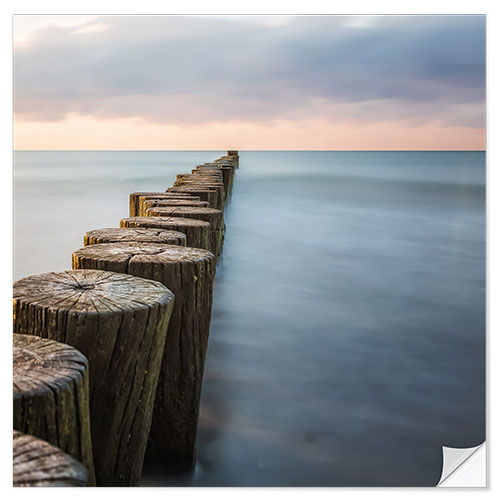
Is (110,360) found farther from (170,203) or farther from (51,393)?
(170,203)

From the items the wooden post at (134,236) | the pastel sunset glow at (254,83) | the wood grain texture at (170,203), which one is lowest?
the wooden post at (134,236)

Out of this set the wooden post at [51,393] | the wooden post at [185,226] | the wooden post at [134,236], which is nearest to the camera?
the wooden post at [51,393]

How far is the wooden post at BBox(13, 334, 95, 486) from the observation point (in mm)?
775

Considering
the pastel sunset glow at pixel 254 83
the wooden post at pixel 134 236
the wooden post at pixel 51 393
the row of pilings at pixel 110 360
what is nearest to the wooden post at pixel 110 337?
the row of pilings at pixel 110 360

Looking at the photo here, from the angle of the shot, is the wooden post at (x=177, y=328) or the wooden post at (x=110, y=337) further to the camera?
the wooden post at (x=177, y=328)

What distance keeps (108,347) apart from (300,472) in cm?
88

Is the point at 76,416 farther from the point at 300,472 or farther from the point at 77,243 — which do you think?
the point at 77,243

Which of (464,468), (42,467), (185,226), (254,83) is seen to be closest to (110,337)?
(42,467)

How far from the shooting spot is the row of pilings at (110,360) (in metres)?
0.78

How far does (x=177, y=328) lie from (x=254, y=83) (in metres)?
1.05

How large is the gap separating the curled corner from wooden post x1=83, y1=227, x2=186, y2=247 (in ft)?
3.49

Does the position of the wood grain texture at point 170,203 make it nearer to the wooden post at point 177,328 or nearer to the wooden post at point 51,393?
the wooden post at point 177,328

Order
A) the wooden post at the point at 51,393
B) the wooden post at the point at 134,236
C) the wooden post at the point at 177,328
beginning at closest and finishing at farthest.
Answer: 1. the wooden post at the point at 51,393
2. the wooden post at the point at 177,328
3. the wooden post at the point at 134,236
